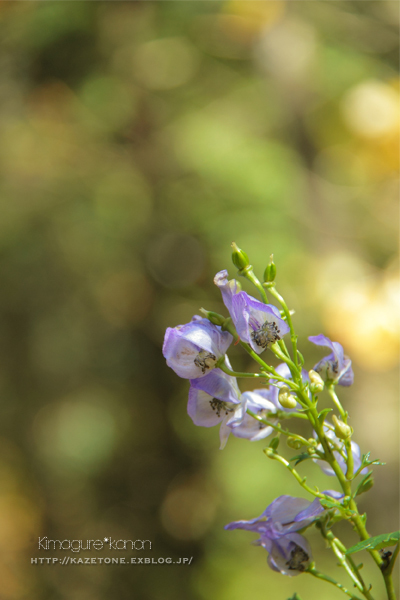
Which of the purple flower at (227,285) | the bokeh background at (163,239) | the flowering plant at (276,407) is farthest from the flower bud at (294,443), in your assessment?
the bokeh background at (163,239)

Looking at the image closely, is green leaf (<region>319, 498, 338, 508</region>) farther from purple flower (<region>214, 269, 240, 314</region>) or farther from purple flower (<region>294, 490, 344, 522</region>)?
purple flower (<region>214, 269, 240, 314</region>)

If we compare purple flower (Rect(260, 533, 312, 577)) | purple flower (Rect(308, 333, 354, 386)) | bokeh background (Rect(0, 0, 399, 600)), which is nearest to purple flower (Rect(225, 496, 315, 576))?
purple flower (Rect(260, 533, 312, 577))

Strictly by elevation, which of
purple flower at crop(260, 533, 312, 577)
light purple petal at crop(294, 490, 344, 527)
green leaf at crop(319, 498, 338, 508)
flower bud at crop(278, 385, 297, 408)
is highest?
flower bud at crop(278, 385, 297, 408)

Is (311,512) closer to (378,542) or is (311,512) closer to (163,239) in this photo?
(378,542)

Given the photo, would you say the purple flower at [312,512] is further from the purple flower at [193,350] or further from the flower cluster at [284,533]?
the purple flower at [193,350]

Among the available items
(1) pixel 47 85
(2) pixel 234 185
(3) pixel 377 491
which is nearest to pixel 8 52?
(1) pixel 47 85

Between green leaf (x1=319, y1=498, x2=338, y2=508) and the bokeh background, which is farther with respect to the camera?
the bokeh background

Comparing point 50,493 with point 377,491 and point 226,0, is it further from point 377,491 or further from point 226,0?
point 226,0

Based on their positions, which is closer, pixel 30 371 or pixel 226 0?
pixel 226 0
